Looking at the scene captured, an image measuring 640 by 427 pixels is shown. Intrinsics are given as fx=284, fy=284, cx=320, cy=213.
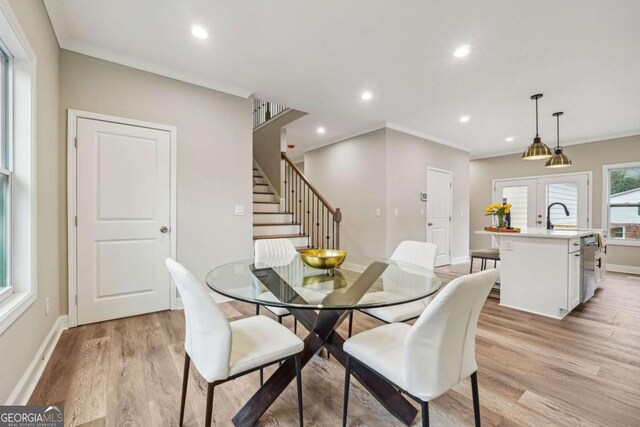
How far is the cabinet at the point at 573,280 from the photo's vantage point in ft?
9.20

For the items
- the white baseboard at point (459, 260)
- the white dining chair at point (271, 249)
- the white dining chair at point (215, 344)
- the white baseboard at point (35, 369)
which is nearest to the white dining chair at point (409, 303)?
the white dining chair at point (215, 344)

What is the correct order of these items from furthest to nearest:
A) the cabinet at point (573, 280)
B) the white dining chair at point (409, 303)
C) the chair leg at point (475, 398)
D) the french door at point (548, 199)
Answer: the french door at point (548, 199) < the cabinet at point (573, 280) < the white dining chair at point (409, 303) < the chair leg at point (475, 398)

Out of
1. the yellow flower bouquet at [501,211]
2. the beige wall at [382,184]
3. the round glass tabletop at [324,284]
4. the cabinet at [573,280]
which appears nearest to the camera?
the round glass tabletop at [324,284]

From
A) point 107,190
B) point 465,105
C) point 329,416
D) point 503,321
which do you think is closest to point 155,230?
point 107,190

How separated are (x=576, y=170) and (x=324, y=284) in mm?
6431

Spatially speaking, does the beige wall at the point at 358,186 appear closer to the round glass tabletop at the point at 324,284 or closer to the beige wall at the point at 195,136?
the beige wall at the point at 195,136

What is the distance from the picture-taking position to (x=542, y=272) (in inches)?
116

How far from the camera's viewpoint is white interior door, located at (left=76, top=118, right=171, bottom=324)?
255 cm

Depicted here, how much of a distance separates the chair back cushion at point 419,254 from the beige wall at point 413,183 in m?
2.11

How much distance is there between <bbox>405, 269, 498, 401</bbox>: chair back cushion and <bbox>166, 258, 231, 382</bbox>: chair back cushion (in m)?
0.72

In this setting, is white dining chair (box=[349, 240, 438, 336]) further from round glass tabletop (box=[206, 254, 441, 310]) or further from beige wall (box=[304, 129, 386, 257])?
beige wall (box=[304, 129, 386, 257])

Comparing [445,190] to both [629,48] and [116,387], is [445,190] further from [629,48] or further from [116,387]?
[116,387]

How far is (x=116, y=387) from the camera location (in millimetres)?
1693

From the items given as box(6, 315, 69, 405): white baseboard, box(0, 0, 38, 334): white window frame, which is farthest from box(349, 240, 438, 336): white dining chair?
box(0, 0, 38, 334): white window frame
